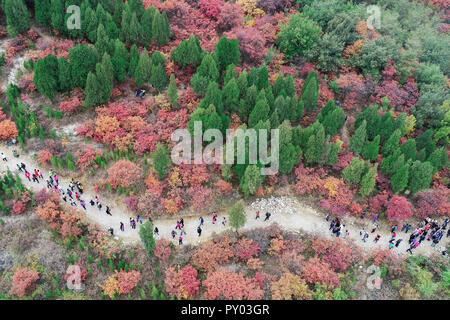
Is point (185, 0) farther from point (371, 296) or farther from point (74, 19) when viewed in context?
point (371, 296)

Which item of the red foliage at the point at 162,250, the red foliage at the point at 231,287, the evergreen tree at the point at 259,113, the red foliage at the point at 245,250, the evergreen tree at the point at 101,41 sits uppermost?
the evergreen tree at the point at 101,41

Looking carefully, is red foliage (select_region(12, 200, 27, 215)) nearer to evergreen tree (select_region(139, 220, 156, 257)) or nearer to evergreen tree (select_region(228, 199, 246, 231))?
evergreen tree (select_region(139, 220, 156, 257))

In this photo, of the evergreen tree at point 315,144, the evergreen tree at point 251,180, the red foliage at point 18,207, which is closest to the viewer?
the red foliage at point 18,207

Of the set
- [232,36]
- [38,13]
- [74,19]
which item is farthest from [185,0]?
[38,13]

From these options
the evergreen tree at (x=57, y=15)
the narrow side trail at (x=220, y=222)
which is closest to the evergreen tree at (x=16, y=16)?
the evergreen tree at (x=57, y=15)

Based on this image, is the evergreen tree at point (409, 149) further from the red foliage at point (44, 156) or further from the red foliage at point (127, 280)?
the red foliage at point (44, 156)

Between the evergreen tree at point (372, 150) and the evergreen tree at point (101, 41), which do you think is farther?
the evergreen tree at point (101, 41)

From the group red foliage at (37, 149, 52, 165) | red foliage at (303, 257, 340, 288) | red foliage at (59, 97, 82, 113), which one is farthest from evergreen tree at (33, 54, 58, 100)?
red foliage at (303, 257, 340, 288)
